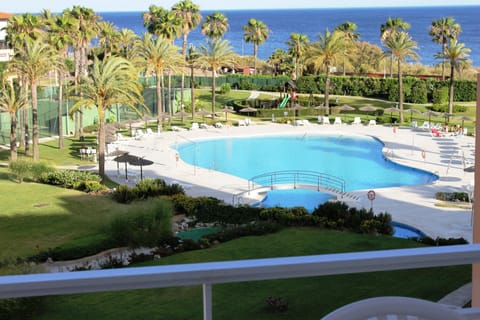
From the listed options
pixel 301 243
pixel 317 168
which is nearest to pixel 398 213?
pixel 301 243

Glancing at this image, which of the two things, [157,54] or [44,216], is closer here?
[44,216]

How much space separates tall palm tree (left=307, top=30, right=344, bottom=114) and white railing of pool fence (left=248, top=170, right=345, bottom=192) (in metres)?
20.5

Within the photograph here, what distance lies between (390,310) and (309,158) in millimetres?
36466

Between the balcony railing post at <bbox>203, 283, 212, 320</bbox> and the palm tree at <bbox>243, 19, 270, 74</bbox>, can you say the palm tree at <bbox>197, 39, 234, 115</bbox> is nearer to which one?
the palm tree at <bbox>243, 19, 270, 74</bbox>

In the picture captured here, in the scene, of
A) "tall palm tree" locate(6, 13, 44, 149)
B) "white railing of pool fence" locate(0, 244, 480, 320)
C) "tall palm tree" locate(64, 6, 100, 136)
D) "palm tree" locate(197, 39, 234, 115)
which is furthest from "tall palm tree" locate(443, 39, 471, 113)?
"white railing of pool fence" locate(0, 244, 480, 320)

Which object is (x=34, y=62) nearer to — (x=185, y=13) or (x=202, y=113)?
(x=202, y=113)

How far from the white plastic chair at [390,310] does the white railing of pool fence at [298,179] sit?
29169 millimetres

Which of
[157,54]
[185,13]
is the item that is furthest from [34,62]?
[185,13]

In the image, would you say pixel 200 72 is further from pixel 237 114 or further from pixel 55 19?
pixel 55 19

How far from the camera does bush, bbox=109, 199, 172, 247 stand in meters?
19.8

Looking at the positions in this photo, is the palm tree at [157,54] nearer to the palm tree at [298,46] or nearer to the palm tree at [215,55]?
the palm tree at [215,55]

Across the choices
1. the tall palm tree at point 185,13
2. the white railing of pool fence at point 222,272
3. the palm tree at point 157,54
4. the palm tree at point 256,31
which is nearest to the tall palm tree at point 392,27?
the palm tree at point 256,31

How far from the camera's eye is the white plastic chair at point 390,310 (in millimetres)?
1889

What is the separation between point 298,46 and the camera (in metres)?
64.8
